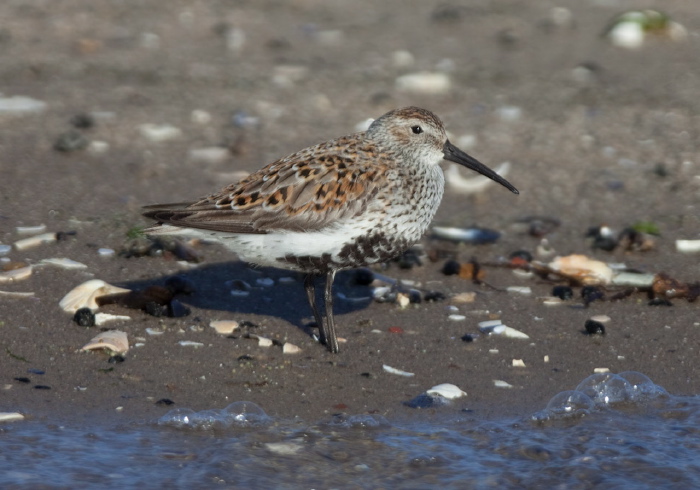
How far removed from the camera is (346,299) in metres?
7.71

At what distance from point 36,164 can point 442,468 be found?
211 inches

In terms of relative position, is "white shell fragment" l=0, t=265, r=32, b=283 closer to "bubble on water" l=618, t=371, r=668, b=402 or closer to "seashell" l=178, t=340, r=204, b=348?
"seashell" l=178, t=340, r=204, b=348

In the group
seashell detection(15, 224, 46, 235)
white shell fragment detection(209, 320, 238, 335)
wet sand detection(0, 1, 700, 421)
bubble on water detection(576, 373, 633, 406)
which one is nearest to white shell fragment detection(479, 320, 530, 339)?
wet sand detection(0, 1, 700, 421)

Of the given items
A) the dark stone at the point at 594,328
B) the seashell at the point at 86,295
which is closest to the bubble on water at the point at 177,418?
the seashell at the point at 86,295

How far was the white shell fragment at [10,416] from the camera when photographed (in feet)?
18.8

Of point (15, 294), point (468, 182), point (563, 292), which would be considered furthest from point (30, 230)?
point (563, 292)

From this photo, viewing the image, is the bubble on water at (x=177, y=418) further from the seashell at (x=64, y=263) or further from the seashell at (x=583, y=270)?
the seashell at (x=583, y=270)

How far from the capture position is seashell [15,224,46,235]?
814 centimetres

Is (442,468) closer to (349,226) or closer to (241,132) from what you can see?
(349,226)

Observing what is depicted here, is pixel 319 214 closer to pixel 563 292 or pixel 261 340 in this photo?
pixel 261 340

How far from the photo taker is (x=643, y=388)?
253 inches

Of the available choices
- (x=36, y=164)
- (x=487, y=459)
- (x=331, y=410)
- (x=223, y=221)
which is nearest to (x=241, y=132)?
(x=36, y=164)

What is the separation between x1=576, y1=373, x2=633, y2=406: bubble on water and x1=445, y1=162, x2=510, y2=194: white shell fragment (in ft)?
11.1

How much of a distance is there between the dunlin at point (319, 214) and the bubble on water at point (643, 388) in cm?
160
